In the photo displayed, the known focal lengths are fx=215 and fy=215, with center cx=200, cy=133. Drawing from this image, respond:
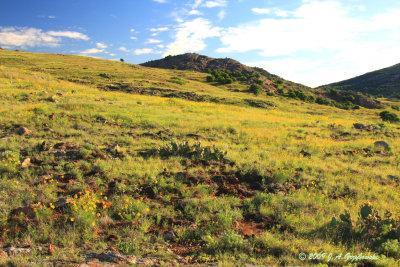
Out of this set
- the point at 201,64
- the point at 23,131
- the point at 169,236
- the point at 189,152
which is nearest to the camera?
the point at 169,236

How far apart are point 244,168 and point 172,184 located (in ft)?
10.0

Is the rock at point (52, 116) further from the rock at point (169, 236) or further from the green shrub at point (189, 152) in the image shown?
Answer: the rock at point (169, 236)

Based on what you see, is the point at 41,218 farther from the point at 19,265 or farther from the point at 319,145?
the point at 319,145

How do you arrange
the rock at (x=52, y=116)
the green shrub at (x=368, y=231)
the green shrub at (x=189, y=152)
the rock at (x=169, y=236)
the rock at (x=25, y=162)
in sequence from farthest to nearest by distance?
the rock at (x=52, y=116), the green shrub at (x=189, y=152), the rock at (x=25, y=162), the rock at (x=169, y=236), the green shrub at (x=368, y=231)

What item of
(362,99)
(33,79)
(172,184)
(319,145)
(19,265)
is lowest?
(19,265)

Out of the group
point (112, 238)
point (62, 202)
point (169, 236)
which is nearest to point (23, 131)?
point (62, 202)

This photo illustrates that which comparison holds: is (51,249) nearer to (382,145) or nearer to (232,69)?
(382,145)

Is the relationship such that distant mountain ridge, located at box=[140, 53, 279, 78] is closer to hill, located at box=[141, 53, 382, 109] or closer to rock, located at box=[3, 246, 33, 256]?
hill, located at box=[141, 53, 382, 109]

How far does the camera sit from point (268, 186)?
705cm

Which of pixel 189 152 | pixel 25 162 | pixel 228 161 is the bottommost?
pixel 25 162

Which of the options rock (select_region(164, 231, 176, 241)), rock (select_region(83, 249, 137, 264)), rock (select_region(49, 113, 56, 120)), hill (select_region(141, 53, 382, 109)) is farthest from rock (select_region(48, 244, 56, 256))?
hill (select_region(141, 53, 382, 109))

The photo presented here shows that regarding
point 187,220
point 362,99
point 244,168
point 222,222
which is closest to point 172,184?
point 187,220

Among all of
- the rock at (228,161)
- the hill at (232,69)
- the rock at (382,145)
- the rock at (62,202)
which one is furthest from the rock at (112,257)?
the hill at (232,69)

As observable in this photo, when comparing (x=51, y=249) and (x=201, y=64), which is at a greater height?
(x=201, y=64)
